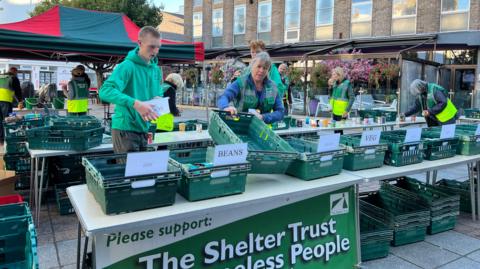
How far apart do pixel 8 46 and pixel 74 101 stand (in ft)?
8.79

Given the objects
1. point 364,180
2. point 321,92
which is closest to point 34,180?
point 364,180

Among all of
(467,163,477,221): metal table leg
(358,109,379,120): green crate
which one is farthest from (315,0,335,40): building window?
(467,163,477,221): metal table leg

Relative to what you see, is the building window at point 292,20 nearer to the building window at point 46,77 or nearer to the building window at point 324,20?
the building window at point 324,20

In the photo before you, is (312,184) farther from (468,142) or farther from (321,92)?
(321,92)

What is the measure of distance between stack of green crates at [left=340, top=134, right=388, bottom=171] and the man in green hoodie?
165 centimetres

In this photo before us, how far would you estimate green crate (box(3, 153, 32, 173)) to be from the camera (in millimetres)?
5238

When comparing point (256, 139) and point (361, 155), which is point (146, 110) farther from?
point (361, 155)

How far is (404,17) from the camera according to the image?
56.8ft

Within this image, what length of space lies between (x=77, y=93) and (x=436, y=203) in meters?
6.59

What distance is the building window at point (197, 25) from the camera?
88.8ft

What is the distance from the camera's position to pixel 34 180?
464 centimetres

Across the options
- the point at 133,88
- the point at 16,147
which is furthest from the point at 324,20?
the point at 133,88

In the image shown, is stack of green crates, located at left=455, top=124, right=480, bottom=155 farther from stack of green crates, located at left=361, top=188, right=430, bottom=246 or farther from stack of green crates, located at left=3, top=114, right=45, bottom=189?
stack of green crates, located at left=3, top=114, right=45, bottom=189

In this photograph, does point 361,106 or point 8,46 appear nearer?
point 8,46
